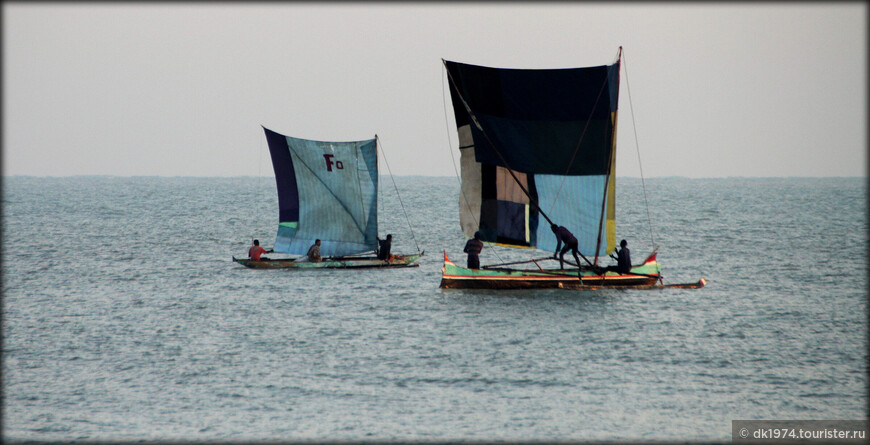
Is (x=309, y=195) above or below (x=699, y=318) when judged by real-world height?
above

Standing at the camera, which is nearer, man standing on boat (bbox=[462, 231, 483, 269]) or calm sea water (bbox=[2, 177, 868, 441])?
calm sea water (bbox=[2, 177, 868, 441])

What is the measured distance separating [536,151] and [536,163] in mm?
473

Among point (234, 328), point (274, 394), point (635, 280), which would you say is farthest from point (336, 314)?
point (635, 280)

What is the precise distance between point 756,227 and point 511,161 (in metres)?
49.8

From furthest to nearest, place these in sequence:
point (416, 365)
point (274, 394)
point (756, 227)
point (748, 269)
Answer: point (756, 227) < point (748, 269) < point (416, 365) < point (274, 394)

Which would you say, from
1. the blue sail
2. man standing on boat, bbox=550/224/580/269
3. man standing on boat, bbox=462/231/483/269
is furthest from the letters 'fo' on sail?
the blue sail

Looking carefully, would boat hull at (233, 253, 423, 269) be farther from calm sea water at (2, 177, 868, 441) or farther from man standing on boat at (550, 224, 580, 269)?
man standing on boat at (550, 224, 580, 269)

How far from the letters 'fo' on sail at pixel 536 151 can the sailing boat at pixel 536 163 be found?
1.5 inches

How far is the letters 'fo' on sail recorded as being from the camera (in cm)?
3139

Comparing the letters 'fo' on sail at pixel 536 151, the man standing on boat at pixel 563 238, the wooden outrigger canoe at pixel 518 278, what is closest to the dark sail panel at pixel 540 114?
the letters 'fo' on sail at pixel 536 151

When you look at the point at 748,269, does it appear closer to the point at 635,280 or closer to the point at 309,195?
the point at 635,280

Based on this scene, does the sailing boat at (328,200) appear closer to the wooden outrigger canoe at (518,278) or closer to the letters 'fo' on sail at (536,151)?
the letters 'fo' on sail at (536,151)

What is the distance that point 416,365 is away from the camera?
24.2 m

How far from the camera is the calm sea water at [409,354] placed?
1992 cm
